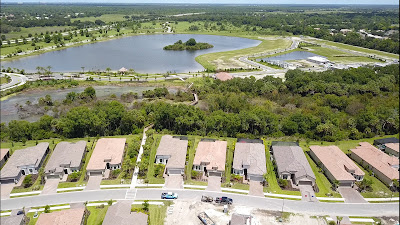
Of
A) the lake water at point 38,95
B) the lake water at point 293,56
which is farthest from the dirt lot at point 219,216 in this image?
the lake water at point 293,56

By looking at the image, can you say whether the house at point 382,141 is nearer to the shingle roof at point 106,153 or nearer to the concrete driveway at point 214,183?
the concrete driveway at point 214,183

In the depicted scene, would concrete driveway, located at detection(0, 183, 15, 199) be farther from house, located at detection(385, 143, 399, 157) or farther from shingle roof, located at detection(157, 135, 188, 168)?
house, located at detection(385, 143, 399, 157)

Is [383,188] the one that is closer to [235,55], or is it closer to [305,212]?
[305,212]

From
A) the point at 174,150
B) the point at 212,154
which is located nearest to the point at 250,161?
the point at 212,154

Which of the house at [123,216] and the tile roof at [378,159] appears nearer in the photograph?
the house at [123,216]

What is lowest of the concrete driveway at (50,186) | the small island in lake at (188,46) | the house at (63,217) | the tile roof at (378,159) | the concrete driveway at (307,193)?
the concrete driveway at (50,186)

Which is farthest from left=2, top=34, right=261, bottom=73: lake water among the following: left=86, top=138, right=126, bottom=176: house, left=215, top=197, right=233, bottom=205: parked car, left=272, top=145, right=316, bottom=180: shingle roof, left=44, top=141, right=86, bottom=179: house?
left=215, top=197, right=233, bottom=205: parked car
